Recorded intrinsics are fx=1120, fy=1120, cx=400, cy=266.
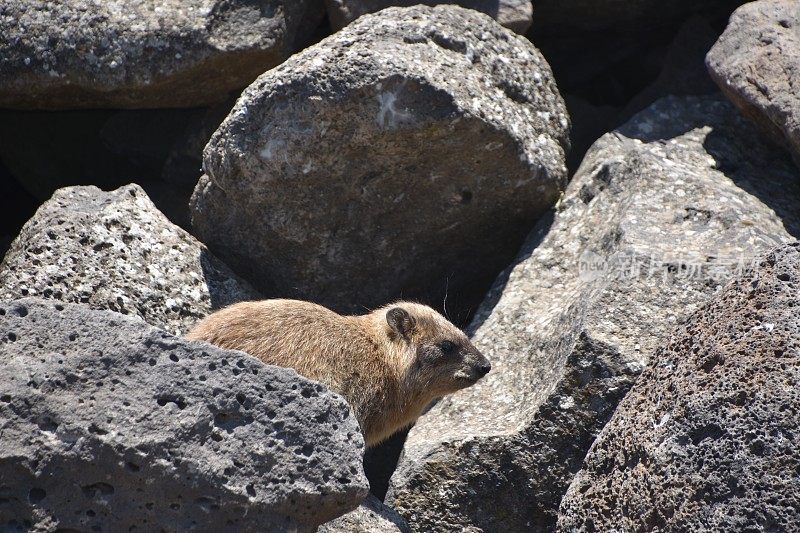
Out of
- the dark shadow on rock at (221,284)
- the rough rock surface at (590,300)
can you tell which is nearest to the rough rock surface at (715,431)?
the rough rock surface at (590,300)

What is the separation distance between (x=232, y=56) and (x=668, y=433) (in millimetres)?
4331

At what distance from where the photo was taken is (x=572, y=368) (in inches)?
251

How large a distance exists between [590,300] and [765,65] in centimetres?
233

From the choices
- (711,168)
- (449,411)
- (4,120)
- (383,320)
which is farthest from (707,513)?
(4,120)

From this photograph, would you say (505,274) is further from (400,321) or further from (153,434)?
(153,434)

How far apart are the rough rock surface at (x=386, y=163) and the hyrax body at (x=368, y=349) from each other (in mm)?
495

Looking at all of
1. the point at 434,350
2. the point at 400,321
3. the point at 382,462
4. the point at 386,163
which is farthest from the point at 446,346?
the point at 386,163

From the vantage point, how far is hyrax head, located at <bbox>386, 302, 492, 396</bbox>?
23.9 feet

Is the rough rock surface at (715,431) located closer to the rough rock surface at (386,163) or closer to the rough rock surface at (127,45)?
the rough rock surface at (386,163)

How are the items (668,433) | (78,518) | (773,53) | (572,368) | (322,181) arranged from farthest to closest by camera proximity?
(773,53), (322,181), (572,368), (668,433), (78,518)

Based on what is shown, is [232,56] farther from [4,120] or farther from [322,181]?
[4,120]

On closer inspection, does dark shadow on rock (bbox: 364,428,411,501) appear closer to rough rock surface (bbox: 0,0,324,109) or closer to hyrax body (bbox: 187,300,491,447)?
→ hyrax body (bbox: 187,300,491,447)

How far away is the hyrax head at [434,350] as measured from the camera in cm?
727

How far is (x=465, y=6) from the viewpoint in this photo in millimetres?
8586
